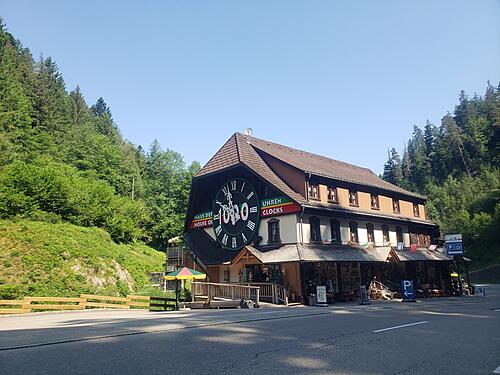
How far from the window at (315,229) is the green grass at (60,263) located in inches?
604

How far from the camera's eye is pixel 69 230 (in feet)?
109

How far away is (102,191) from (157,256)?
937cm

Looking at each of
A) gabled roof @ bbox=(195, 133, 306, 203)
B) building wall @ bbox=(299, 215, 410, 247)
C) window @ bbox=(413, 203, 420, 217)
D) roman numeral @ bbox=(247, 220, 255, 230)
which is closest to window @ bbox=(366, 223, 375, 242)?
building wall @ bbox=(299, 215, 410, 247)

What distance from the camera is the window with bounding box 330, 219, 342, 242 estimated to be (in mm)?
27405

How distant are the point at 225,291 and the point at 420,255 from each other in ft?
54.1

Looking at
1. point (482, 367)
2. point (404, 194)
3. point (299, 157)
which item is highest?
point (299, 157)

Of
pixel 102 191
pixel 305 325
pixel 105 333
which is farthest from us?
pixel 102 191

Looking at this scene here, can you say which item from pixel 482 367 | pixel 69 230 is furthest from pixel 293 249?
pixel 69 230

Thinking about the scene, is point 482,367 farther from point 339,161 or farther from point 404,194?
point 339,161

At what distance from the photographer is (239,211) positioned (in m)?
28.7

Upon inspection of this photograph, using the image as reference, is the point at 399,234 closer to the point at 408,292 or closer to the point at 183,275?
the point at 408,292

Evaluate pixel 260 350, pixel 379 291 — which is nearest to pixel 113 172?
pixel 379 291

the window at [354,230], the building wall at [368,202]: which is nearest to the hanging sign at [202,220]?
the building wall at [368,202]

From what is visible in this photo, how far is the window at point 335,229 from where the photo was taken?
27.4 metres
